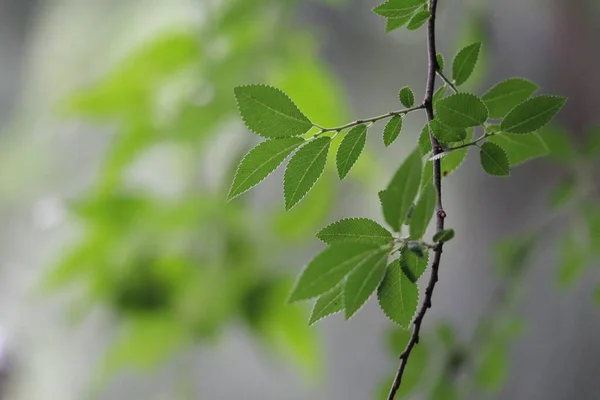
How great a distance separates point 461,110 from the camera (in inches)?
10.9

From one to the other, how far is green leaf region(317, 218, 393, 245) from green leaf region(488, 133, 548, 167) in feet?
0.33

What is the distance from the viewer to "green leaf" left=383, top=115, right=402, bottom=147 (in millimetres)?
300

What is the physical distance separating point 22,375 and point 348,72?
2.55 ft

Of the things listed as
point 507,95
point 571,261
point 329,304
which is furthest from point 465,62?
point 571,261

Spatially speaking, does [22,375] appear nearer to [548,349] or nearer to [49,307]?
[49,307]

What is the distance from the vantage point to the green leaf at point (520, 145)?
1.11 ft

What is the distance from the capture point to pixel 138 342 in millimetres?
784

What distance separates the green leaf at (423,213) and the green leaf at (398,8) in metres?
0.08

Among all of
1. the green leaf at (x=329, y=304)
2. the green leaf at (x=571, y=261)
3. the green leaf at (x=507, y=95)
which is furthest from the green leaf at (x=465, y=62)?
the green leaf at (x=571, y=261)

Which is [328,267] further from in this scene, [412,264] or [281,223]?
[281,223]

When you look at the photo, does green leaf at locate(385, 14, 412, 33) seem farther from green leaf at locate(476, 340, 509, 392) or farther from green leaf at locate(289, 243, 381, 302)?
green leaf at locate(476, 340, 509, 392)

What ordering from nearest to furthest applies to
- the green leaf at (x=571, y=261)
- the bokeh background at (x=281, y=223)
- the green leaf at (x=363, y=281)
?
the green leaf at (x=363, y=281), the green leaf at (x=571, y=261), the bokeh background at (x=281, y=223)

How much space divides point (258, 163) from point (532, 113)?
0.42ft

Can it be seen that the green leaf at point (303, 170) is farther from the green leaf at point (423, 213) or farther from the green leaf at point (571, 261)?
the green leaf at point (571, 261)
